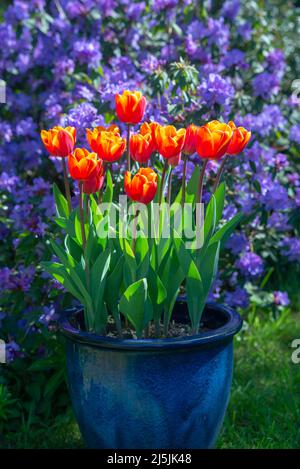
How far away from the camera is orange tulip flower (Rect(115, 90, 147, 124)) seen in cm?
178

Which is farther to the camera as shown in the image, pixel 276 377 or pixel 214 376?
pixel 276 377

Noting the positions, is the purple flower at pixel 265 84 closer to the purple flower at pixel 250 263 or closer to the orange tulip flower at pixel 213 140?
the purple flower at pixel 250 263

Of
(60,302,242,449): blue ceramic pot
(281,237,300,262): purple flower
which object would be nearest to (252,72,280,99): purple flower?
(281,237,300,262): purple flower

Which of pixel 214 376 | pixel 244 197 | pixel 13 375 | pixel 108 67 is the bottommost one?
pixel 13 375

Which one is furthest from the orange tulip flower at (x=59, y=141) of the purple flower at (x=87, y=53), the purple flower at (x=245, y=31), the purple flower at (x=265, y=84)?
the purple flower at (x=245, y=31)

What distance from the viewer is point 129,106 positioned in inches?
70.4

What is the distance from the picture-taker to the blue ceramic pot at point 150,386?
5.71 ft

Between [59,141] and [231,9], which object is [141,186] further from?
[231,9]

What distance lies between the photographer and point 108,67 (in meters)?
3.16

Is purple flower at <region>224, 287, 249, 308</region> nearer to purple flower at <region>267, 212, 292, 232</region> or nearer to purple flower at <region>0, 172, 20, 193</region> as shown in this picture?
purple flower at <region>267, 212, 292, 232</region>

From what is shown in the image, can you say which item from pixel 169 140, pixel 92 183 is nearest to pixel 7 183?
pixel 92 183

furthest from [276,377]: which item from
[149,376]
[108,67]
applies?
[108,67]
